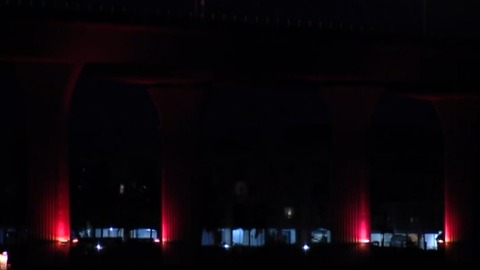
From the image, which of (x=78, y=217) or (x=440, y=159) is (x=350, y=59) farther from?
(x=440, y=159)

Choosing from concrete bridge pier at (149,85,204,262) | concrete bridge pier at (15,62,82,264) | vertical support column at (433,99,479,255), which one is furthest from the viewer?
vertical support column at (433,99,479,255)

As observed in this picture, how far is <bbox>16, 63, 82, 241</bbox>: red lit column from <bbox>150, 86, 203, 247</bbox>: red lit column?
1052 cm

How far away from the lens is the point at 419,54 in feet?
242

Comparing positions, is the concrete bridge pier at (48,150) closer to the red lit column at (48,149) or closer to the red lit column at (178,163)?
the red lit column at (48,149)

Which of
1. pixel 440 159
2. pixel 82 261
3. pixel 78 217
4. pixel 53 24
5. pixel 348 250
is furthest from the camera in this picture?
pixel 440 159

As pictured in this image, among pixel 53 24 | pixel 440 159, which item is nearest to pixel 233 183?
pixel 440 159

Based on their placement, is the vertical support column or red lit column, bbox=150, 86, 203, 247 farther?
the vertical support column

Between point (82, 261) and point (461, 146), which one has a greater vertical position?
point (461, 146)

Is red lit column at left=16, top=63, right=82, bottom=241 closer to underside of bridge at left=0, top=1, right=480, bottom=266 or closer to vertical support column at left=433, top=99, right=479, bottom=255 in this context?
underside of bridge at left=0, top=1, right=480, bottom=266

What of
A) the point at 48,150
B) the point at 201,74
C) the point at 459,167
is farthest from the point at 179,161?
the point at 459,167

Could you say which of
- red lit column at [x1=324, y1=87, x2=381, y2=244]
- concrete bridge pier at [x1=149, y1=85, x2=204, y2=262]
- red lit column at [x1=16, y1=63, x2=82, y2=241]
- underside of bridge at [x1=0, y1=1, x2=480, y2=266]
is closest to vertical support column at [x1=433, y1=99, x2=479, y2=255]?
underside of bridge at [x1=0, y1=1, x2=480, y2=266]

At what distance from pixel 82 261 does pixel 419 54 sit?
76.1 feet

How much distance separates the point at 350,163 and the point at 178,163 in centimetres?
730

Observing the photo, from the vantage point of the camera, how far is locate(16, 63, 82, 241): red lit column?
60.2m
